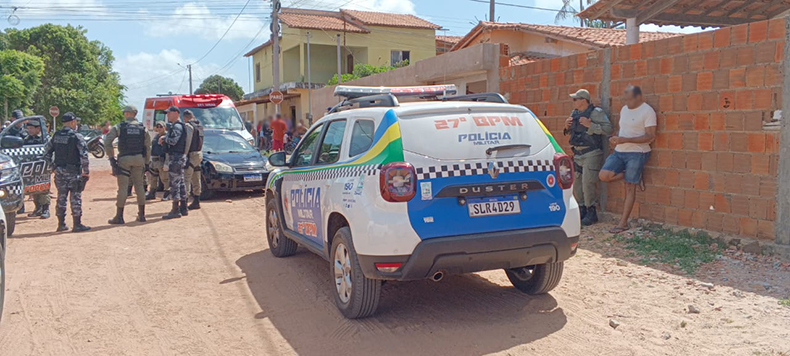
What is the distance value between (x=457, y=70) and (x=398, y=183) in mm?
9871

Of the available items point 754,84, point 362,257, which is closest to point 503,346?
point 362,257

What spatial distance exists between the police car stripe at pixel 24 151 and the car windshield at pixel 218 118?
4.74 m

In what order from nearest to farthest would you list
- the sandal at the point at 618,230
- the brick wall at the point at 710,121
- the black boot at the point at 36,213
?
the brick wall at the point at 710,121 → the sandal at the point at 618,230 → the black boot at the point at 36,213

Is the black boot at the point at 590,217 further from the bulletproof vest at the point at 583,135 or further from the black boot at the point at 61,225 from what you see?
the black boot at the point at 61,225

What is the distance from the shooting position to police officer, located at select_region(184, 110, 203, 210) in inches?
422

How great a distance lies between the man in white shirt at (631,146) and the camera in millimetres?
7220

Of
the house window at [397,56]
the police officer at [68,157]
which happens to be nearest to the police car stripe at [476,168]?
the police officer at [68,157]

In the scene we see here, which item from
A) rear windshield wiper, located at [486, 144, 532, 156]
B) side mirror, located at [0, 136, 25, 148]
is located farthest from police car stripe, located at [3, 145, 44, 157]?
rear windshield wiper, located at [486, 144, 532, 156]

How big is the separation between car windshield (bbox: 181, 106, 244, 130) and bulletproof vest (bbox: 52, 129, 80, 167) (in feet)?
19.0

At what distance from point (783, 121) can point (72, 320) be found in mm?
6602

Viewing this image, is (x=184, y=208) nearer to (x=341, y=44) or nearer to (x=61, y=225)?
(x=61, y=225)

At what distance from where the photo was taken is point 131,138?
9.41m

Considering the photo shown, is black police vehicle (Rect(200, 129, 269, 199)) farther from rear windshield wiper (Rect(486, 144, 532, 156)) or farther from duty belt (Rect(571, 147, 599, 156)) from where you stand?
rear windshield wiper (Rect(486, 144, 532, 156))

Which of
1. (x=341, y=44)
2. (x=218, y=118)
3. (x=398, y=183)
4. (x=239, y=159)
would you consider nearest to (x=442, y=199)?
(x=398, y=183)
